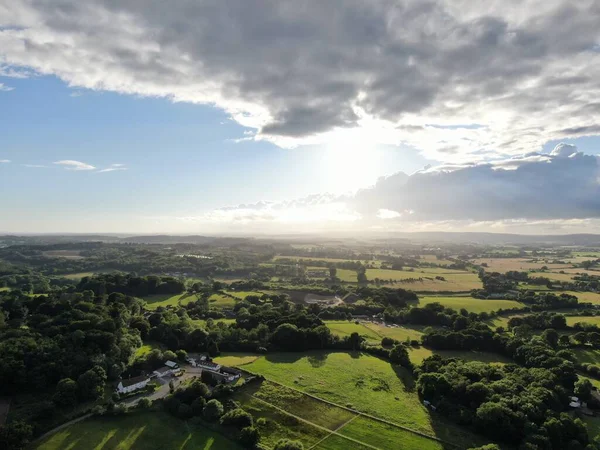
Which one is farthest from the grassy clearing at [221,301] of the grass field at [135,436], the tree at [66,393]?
the grass field at [135,436]

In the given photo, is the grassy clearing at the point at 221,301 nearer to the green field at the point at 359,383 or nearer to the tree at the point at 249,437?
the green field at the point at 359,383

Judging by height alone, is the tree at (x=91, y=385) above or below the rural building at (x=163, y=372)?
above

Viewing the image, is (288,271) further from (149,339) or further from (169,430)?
(169,430)

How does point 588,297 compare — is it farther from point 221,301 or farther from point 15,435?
point 15,435

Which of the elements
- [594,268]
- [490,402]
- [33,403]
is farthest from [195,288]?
[594,268]

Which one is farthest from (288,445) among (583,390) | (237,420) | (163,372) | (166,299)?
(166,299)

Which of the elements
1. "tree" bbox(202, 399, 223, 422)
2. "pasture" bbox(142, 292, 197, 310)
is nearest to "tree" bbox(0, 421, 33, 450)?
"tree" bbox(202, 399, 223, 422)
